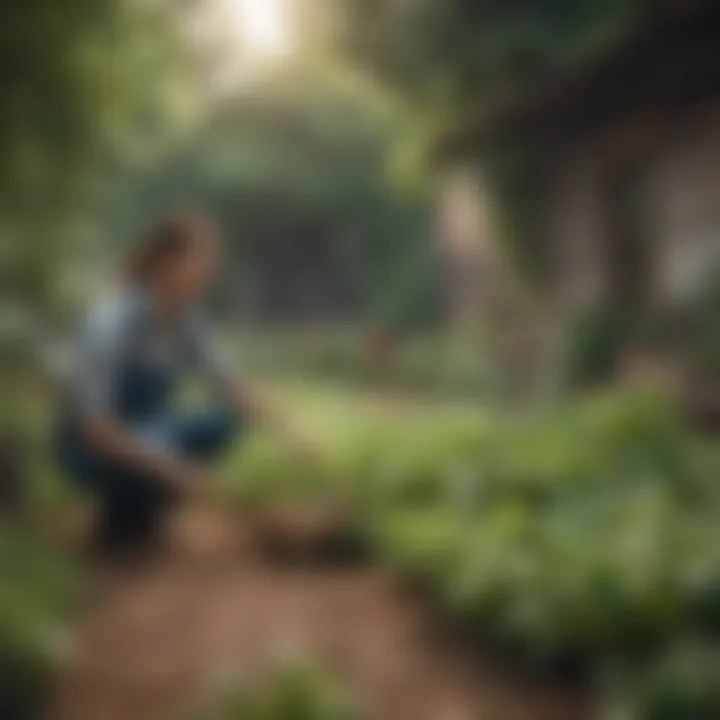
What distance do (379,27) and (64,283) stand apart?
382 millimetres

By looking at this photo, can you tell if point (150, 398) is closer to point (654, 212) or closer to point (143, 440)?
point (143, 440)

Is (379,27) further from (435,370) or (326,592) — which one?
(326,592)

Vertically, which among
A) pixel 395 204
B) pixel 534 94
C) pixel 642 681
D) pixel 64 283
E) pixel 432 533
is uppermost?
pixel 534 94

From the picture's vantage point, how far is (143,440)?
3.29 feet

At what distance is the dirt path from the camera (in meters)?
0.94

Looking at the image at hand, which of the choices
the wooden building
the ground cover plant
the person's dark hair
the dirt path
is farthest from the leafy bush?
the wooden building

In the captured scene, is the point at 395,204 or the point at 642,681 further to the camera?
the point at 395,204

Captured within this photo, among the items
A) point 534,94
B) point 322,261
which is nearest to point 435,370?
point 322,261

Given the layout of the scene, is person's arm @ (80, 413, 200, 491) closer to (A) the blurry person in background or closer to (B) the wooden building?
(A) the blurry person in background

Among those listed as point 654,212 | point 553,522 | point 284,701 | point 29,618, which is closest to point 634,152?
point 654,212

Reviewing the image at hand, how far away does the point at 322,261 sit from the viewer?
102cm

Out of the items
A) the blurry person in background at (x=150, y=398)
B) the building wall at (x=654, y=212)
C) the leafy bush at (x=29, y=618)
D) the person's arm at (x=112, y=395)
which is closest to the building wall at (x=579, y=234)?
the building wall at (x=654, y=212)

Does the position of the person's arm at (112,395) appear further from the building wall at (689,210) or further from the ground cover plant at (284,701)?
the building wall at (689,210)

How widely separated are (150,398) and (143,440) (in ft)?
0.13
